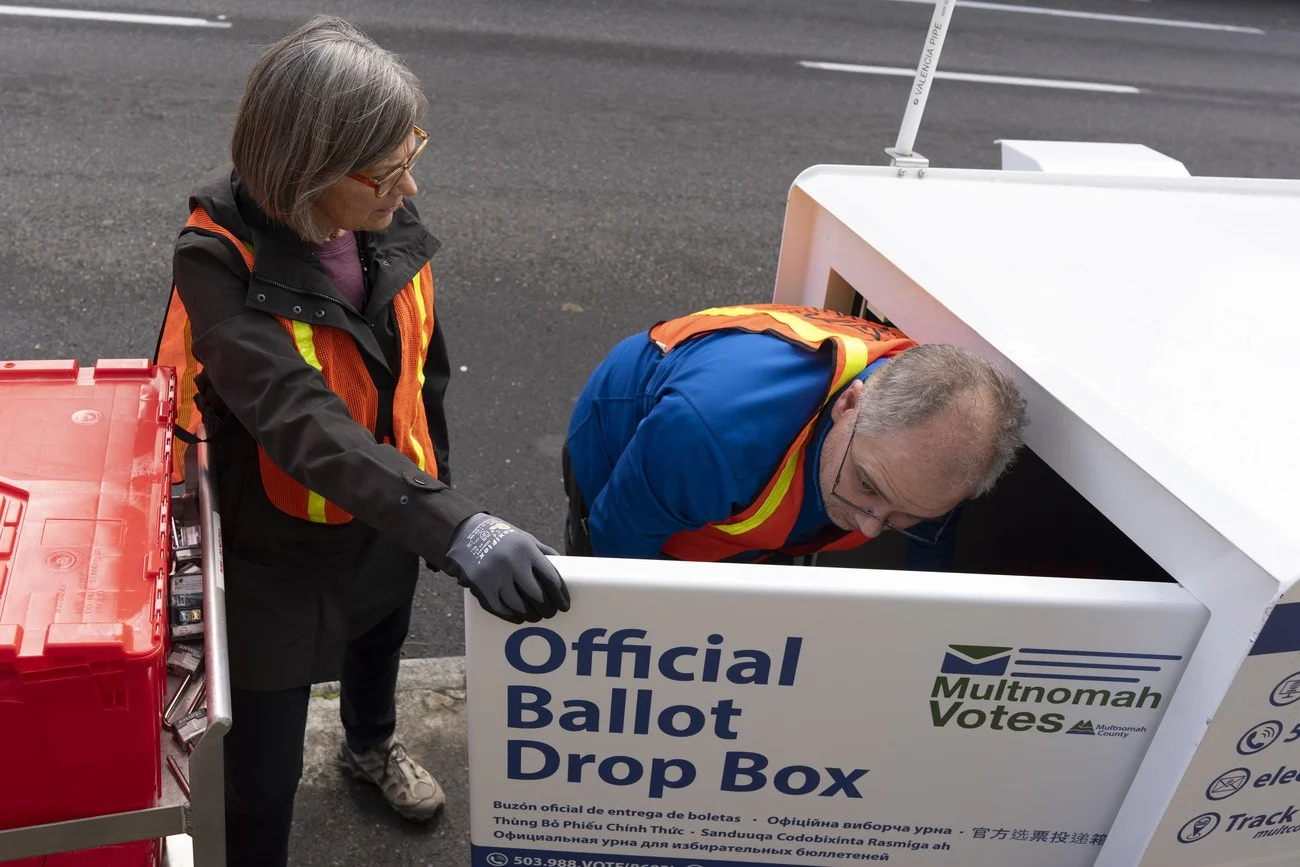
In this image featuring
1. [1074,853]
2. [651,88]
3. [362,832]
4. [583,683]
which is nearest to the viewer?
[583,683]

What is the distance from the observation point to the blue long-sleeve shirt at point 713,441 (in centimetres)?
180

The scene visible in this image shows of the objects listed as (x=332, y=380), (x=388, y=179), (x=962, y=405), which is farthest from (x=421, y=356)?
(x=962, y=405)

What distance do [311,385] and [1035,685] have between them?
3.60ft

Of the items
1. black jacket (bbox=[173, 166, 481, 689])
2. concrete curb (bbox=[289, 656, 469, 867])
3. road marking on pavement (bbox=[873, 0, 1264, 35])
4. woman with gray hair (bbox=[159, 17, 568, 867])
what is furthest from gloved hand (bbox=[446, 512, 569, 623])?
road marking on pavement (bbox=[873, 0, 1264, 35])

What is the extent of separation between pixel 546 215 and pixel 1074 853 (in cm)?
461

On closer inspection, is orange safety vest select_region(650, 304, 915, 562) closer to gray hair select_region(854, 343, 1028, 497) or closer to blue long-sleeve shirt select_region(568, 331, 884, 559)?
blue long-sleeve shirt select_region(568, 331, 884, 559)

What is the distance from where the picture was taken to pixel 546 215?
19.1 ft

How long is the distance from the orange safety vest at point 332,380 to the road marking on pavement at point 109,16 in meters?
6.86

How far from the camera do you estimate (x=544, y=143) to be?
6684 millimetres

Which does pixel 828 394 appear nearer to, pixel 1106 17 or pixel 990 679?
pixel 990 679

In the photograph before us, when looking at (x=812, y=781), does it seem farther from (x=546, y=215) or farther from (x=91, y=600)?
(x=546, y=215)

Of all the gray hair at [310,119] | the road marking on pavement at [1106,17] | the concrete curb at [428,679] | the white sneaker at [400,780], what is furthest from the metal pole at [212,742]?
the road marking on pavement at [1106,17]

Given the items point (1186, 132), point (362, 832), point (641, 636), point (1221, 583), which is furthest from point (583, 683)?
point (1186, 132)

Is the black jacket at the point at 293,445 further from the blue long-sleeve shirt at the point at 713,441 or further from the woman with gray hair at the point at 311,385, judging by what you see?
the blue long-sleeve shirt at the point at 713,441
